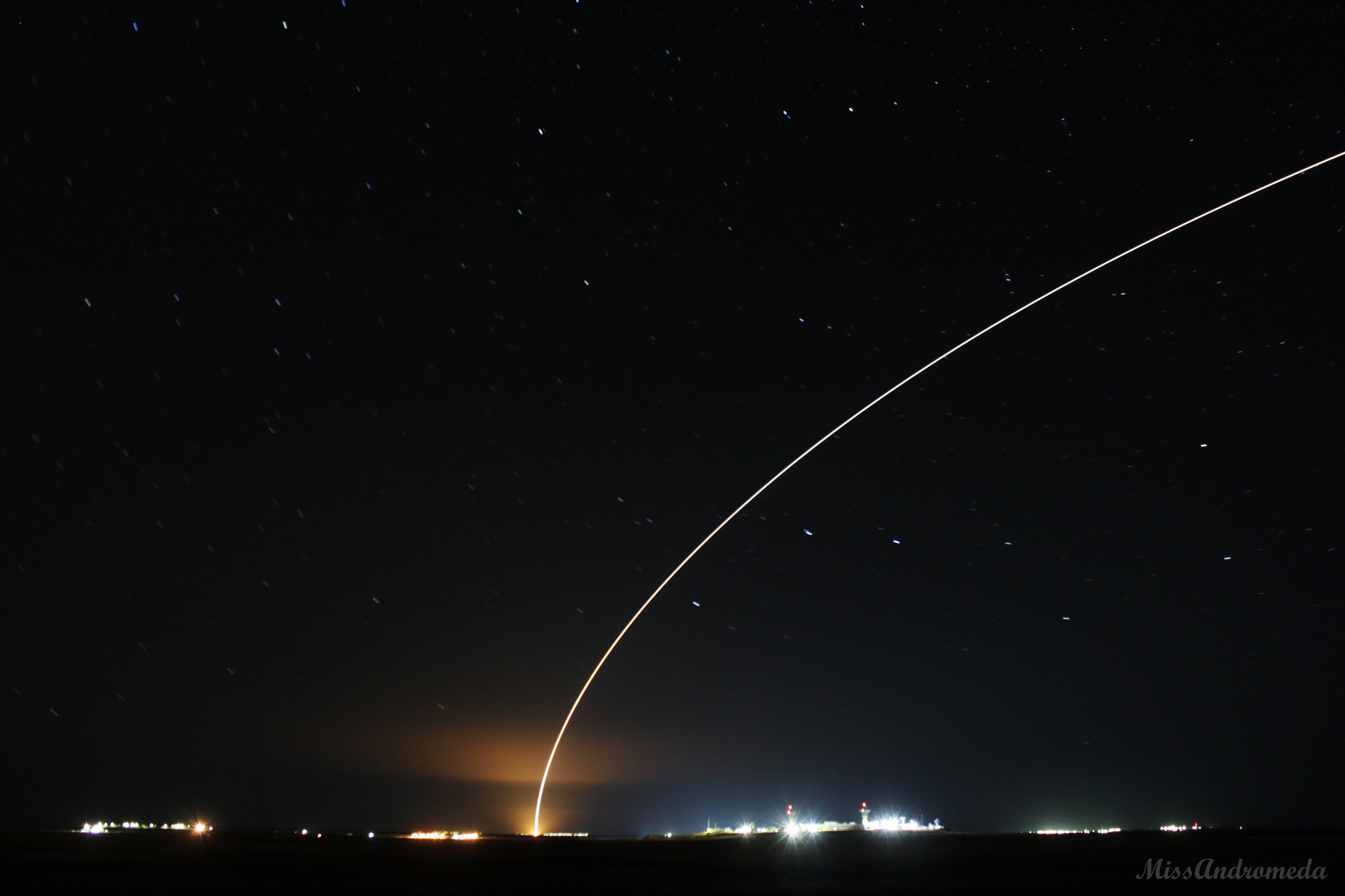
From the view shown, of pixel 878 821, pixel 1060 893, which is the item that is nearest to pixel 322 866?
pixel 1060 893

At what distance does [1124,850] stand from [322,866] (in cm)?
2612

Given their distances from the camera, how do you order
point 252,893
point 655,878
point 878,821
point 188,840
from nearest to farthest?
1. point 252,893
2. point 655,878
3. point 188,840
4. point 878,821

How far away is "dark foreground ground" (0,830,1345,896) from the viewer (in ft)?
57.5

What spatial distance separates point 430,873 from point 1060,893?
1289 cm

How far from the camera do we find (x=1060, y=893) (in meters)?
16.9

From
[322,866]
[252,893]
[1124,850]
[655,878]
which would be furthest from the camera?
[1124,850]

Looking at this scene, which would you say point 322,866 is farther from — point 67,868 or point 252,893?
point 252,893

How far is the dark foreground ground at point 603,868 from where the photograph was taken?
1752 centimetres

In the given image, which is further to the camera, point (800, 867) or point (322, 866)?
point (800, 867)

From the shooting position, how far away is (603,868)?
74.0ft

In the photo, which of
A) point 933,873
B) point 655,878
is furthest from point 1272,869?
point 655,878

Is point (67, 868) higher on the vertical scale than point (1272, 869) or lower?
higher

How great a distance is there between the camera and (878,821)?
129 m

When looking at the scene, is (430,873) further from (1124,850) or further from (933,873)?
(1124,850)
